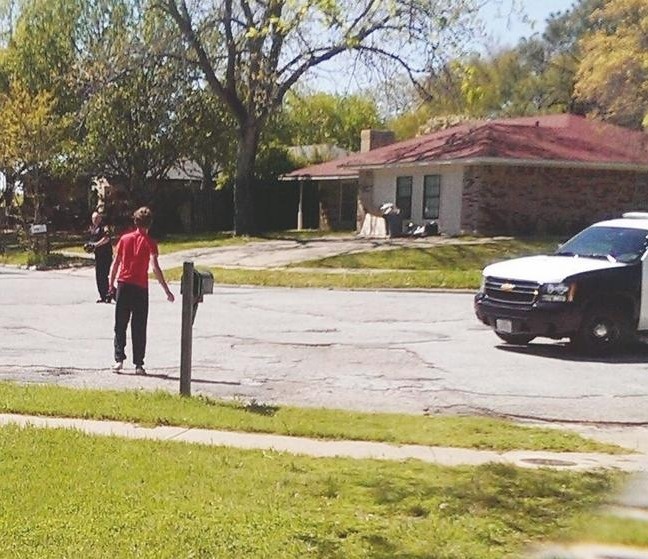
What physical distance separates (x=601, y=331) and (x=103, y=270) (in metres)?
9.79

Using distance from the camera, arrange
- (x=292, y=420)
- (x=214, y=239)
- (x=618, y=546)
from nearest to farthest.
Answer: (x=618, y=546), (x=292, y=420), (x=214, y=239)

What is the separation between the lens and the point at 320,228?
4409cm

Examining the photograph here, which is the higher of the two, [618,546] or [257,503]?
[618,546]

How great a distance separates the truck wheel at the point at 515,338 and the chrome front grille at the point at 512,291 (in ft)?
1.54

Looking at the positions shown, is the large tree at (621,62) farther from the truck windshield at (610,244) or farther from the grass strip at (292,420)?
the grass strip at (292,420)

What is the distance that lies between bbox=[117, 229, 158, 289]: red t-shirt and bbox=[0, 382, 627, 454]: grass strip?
6.23 feet

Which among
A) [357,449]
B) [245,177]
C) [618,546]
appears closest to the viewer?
[618,546]

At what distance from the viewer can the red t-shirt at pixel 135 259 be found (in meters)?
11.1

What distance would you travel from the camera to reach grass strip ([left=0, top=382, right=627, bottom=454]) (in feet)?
Answer: 26.4

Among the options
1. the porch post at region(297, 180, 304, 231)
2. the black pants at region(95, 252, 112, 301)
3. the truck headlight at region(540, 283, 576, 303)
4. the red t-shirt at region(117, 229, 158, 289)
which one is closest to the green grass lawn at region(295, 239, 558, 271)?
the black pants at region(95, 252, 112, 301)

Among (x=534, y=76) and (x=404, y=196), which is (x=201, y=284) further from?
(x=534, y=76)

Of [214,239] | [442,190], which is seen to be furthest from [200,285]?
[214,239]

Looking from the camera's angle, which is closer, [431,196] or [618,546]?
[618,546]

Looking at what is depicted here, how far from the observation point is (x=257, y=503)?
5.79 metres
